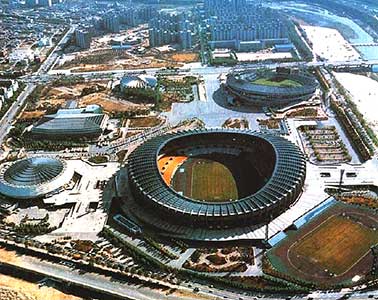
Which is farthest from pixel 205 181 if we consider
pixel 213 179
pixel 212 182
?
pixel 213 179

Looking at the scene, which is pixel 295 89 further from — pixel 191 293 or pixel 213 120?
pixel 191 293

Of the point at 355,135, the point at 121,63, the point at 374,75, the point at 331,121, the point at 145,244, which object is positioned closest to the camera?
the point at 145,244

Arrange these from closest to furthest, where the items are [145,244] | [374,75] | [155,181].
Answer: [145,244] < [155,181] < [374,75]

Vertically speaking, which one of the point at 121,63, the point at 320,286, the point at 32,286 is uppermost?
the point at 320,286

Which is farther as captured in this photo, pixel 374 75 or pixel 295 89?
pixel 374 75

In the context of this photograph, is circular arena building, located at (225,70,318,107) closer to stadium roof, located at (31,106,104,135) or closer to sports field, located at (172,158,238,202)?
stadium roof, located at (31,106,104,135)

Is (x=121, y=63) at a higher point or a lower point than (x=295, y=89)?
lower

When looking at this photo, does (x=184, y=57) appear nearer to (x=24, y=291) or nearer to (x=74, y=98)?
(x=74, y=98)

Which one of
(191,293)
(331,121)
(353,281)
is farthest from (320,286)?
(331,121)
